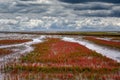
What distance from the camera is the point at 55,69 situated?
23.2 m

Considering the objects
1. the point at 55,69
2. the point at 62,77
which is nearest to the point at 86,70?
the point at 55,69

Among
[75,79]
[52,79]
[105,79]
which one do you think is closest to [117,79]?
[105,79]

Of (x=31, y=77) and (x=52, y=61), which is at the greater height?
(x=31, y=77)

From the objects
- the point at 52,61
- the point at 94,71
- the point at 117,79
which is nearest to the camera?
the point at 117,79

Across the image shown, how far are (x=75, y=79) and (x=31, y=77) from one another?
2.83 meters

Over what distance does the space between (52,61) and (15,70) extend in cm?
700

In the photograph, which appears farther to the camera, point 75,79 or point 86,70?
point 86,70

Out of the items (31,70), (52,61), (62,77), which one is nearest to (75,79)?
(62,77)

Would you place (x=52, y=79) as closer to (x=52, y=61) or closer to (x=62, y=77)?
(x=62, y=77)

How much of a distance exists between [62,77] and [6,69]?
20.1 feet

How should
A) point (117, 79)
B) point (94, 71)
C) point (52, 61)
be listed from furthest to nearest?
point (52, 61) → point (94, 71) → point (117, 79)

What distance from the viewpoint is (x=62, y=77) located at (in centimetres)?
1900

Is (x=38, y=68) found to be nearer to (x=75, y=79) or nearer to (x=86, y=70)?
(x=86, y=70)

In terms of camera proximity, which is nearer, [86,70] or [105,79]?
[105,79]
